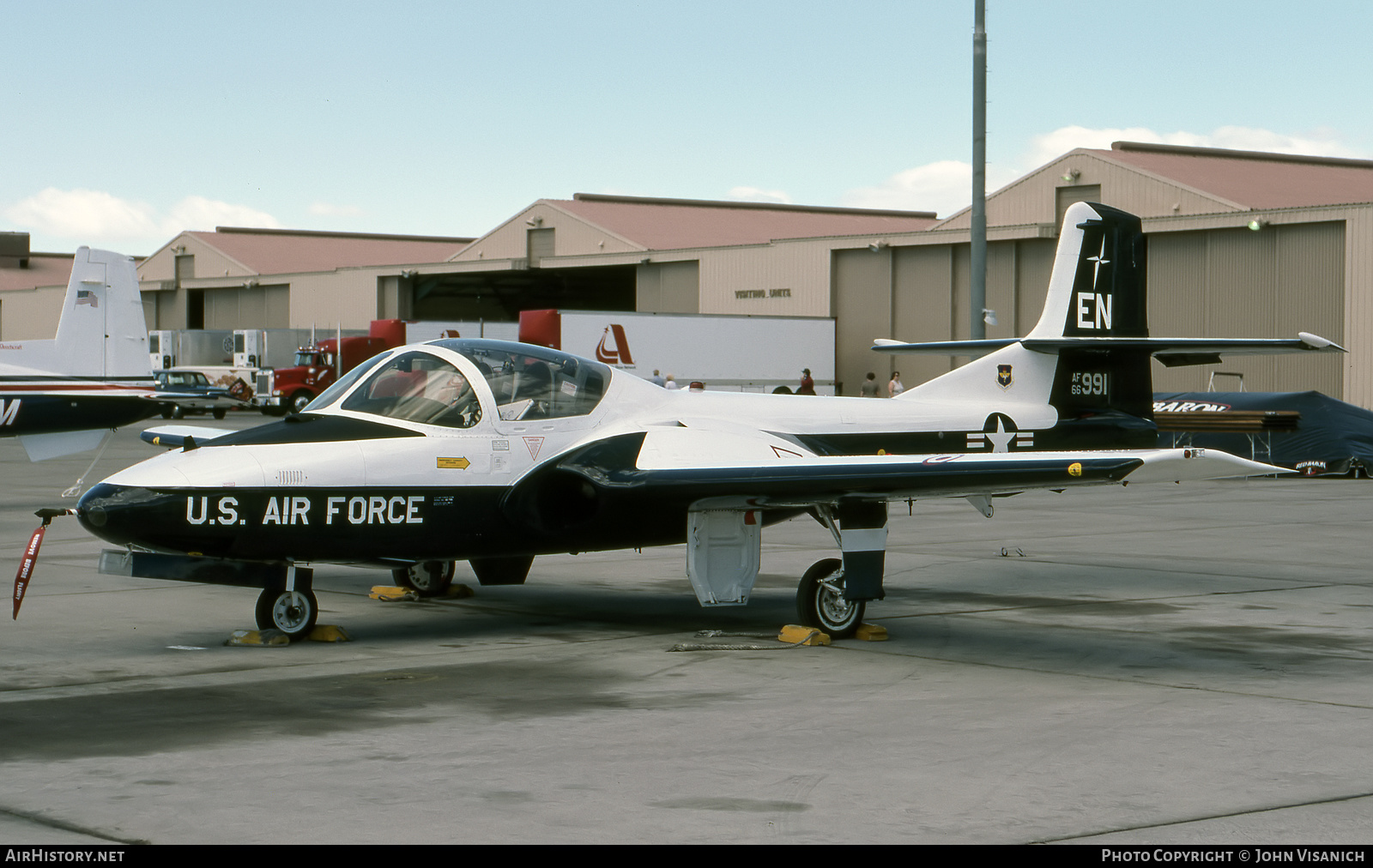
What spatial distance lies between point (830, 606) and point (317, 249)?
72275 mm

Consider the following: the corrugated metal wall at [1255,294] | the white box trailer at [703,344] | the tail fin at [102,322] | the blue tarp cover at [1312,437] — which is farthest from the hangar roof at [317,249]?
the blue tarp cover at [1312,437]

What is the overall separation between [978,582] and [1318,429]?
17.5 metres

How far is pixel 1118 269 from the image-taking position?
1466cm

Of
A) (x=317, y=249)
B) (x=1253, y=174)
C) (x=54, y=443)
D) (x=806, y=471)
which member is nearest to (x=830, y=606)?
(x=806, y=471)

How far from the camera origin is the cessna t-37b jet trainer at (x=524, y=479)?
364 inches

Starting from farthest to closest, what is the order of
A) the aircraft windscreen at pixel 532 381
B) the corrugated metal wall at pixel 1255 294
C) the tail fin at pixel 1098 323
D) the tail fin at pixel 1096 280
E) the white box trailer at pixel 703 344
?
the white box trailer at pixel 703 344 < the corrugated metal wall at pixel 1255 294 < the tail fin at pixel 1096 280 < the tail fin at pixel 1098 323 < the aircraft windscreen at pixel 532 381

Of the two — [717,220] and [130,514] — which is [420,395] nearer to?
[130,514]

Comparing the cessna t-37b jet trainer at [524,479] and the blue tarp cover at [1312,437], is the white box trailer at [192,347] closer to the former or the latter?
the blue tarp cover at [1312,437]

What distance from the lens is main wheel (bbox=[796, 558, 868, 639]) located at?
10.1m

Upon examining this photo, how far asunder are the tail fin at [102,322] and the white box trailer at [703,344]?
15.6 meters

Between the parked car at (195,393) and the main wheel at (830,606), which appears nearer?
the main wheel at (830,606)

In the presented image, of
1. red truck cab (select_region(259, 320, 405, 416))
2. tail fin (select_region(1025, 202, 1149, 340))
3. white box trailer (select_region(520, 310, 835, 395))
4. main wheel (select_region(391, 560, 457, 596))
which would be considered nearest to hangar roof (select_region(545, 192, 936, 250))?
white box trailer (select_region(520, 310, 835, 395))

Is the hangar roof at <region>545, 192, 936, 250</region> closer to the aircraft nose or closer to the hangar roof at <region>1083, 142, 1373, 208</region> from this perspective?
the hangar roof at <region>1083, 142, 1373, 208</region>
